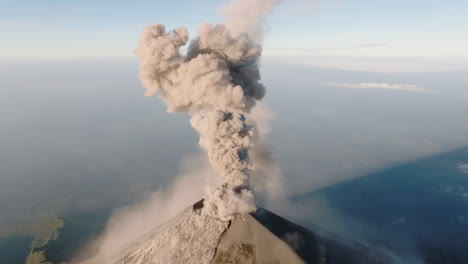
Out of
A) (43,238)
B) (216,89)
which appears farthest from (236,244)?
(43,238)

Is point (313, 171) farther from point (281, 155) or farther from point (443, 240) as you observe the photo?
point (443, 240)

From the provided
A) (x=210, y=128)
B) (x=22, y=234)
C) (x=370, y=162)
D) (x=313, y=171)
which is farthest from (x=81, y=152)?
(x=210, y=128)

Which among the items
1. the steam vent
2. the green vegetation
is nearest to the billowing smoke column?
the steam vent

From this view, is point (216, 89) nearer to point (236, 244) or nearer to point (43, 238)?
point (236, 244)

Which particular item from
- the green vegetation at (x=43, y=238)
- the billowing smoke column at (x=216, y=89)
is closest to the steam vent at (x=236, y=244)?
the billowing smoke column at (x=216, y=89)

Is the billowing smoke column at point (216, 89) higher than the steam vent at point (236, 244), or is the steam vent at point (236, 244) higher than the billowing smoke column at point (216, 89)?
the billowing smoke column at point (216, 89)

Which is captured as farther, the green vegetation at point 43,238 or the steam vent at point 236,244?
the green vegetation at point 43,238

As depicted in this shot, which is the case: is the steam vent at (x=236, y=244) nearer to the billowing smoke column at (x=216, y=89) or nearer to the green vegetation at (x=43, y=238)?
the billowing smoke column at (x=216, y=89)
